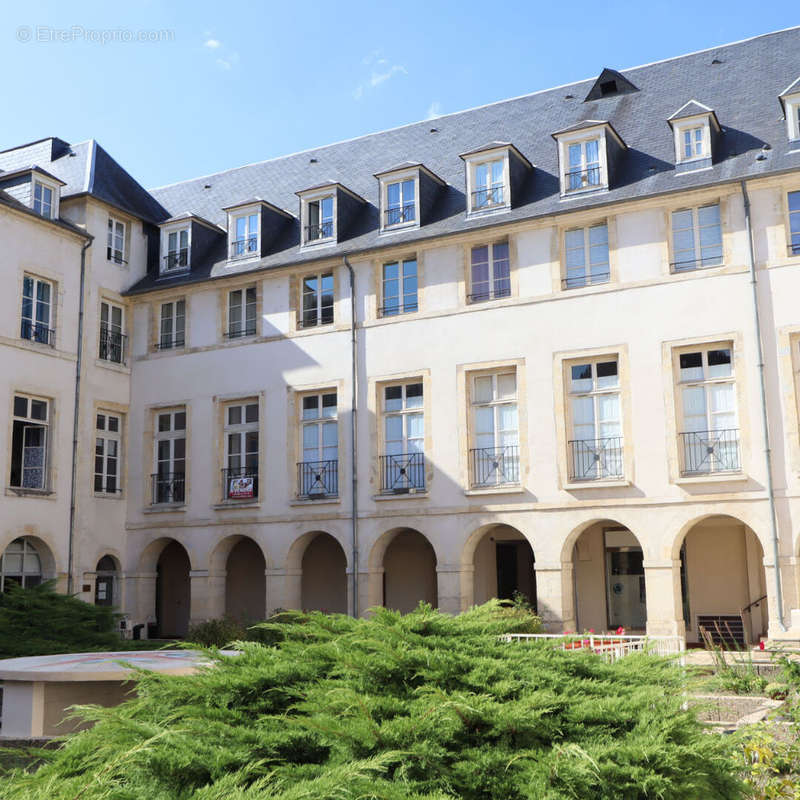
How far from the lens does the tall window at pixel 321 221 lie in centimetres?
2164

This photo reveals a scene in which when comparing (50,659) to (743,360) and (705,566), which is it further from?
(705,566)

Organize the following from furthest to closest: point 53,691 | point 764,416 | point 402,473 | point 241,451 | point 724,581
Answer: point 241,451 < point 402,473 < point 724,581 < point 764,416 < point 53,691

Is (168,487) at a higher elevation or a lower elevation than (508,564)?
higher

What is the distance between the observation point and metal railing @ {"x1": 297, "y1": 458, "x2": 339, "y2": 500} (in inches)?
802

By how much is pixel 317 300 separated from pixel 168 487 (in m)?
5.36

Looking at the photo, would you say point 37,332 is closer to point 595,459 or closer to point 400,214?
point 400,214

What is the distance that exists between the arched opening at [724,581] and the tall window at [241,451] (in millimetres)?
9007

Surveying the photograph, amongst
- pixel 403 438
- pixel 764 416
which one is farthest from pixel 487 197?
pixel 764 416

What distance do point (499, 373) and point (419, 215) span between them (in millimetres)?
3813

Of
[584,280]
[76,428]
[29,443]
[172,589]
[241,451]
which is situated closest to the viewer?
[584,280]

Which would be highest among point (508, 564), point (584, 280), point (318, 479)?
point (584, 280)

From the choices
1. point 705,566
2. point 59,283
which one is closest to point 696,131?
point 705,566

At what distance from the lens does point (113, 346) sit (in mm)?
22641

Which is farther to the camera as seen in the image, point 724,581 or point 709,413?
point 724,581
